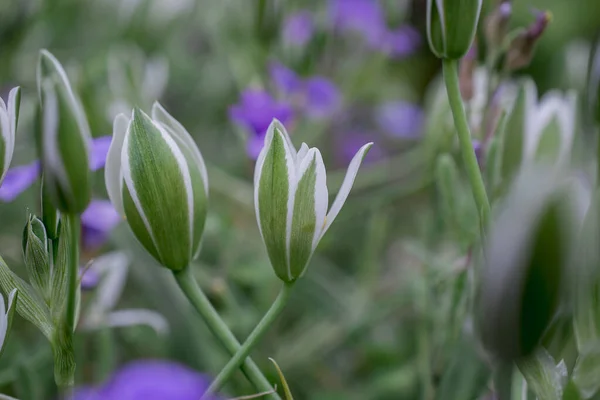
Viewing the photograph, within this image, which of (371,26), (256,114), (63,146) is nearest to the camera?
(63,146)

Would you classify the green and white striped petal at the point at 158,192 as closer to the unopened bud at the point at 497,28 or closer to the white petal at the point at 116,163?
the white petal at the point at 116,163

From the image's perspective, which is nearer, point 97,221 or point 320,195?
point 320,195

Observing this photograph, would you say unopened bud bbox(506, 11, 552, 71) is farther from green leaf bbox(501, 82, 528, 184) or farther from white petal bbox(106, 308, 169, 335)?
white petal bbox(106, 308, 169, 335)

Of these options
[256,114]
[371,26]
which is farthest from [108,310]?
[371,26]

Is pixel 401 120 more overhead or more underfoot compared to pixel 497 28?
more underfoot

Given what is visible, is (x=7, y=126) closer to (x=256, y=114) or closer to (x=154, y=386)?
(x=154, y=386)

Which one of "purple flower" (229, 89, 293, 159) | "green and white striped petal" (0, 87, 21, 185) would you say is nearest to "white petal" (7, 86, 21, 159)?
"green and white striped petal" (0, 87, 21, 185)
